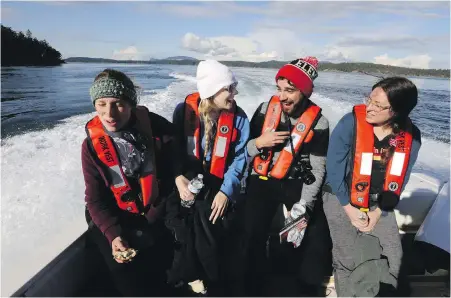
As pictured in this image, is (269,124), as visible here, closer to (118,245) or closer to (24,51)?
(118,245)

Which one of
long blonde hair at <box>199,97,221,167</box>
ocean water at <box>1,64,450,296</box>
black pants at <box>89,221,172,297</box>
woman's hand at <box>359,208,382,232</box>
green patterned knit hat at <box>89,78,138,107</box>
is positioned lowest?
ocean water at <box>1,64,450,296</box>

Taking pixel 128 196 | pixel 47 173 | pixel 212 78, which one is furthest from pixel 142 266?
pixel 47 173

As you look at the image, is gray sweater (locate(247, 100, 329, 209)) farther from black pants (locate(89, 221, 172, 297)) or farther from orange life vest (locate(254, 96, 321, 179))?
black pants (locate(89, 221, 172, 297))

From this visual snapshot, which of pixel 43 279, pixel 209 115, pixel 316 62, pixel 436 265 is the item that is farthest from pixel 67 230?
pixel 436 265

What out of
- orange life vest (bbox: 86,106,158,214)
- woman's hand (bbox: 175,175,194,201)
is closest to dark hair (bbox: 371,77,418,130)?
woman's hand (bbox: 175,175,194,201)

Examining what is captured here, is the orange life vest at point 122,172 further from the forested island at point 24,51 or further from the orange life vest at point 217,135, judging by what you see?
the forested island at point 24,51

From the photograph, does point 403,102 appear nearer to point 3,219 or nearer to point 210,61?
point 210,61

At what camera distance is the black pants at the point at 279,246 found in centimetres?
188

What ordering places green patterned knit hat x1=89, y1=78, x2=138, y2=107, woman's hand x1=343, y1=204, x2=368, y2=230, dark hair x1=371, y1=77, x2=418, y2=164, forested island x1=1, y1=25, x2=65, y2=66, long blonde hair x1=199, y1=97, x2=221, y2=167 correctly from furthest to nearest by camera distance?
forested island x1=1, y1=25, x2=65, y2=66 < long blonde hair x1=199, y1=97, x2=221, y2=167 < woman's hand x1=343, y1=204, x2=368, y2=230 < dark hair x1=371, y1=77, x2=418, y2=164 < green patterned knit hat x1=89, y1=78, x2=138, y2=107

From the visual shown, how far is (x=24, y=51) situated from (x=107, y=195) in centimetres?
4551

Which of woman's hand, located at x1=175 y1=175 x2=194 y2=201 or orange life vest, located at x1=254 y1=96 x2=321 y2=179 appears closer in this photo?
woman's hand, located at x1=175 y1=175 x2=194 y2=201

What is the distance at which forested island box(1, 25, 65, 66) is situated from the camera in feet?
120

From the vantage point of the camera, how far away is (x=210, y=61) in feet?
6.42

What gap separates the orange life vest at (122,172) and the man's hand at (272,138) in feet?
1.90
